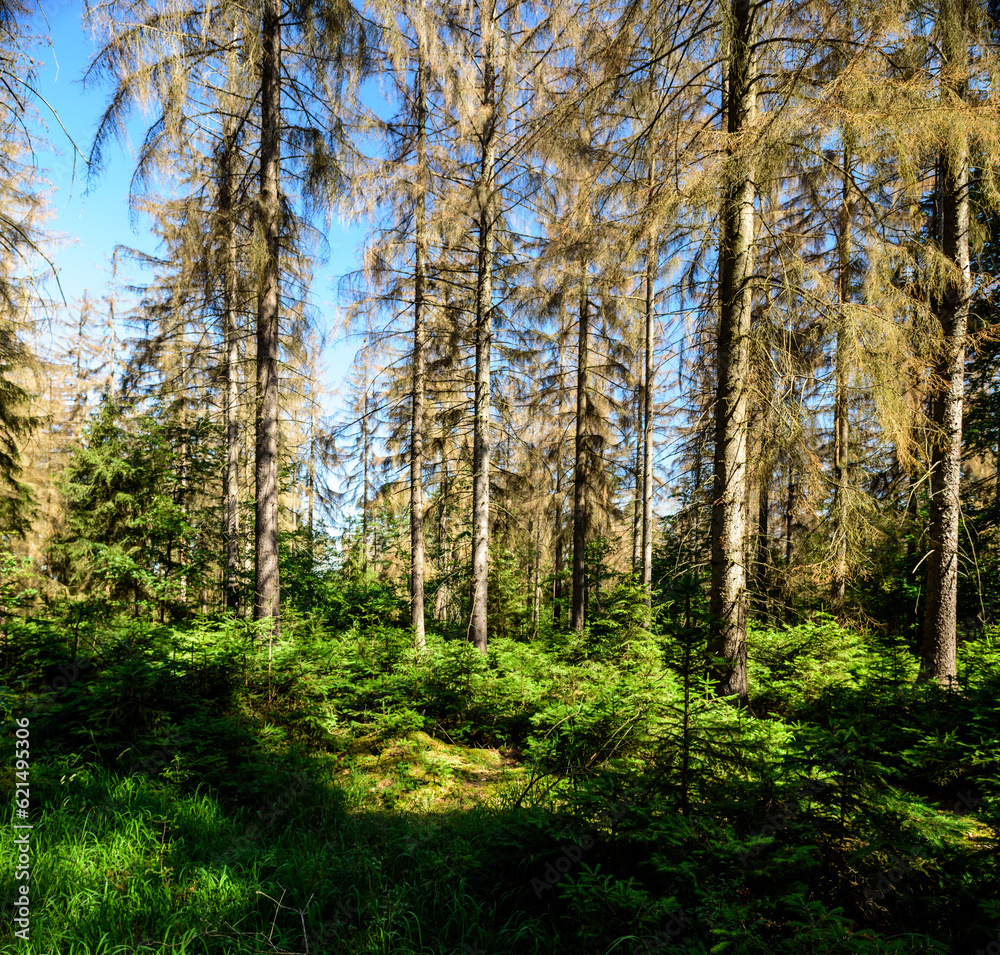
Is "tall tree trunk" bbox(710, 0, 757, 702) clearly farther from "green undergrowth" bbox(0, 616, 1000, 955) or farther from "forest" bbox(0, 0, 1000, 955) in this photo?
"green undergrowth" bbox(0, 616, 1000, 955)

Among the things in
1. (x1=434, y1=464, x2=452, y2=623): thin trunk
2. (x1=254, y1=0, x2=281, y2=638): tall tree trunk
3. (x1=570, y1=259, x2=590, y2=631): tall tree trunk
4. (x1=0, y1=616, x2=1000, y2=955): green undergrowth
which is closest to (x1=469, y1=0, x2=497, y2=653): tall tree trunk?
(x1=434, y1=464, x2=452, y2=623): thin trunk

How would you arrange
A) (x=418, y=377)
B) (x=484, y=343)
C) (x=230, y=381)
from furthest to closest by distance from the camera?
1. (x=418, y=377)
2. (x=484, y=343)
3. (x=230, y=381)

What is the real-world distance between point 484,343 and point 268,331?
380 centimetres

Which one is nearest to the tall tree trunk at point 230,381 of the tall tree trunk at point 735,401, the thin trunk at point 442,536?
the thin trunk at point 442,536

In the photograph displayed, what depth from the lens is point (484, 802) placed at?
Result: 4.87 m

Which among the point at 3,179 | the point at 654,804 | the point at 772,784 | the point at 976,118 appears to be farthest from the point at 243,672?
the point at 3,179

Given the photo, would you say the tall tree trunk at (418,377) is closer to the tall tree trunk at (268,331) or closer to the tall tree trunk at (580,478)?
the tall tree trunk at (268,331)

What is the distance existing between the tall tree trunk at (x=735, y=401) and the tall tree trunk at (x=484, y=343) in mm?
4626

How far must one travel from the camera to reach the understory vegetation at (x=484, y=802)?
2.59 meters

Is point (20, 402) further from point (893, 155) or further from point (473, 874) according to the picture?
point (893, 155)

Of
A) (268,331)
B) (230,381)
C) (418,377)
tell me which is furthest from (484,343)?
(230,381)

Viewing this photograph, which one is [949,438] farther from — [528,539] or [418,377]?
[418,377]

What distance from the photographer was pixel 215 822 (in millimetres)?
4051

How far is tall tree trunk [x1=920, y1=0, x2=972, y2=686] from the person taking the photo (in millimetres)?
6367
